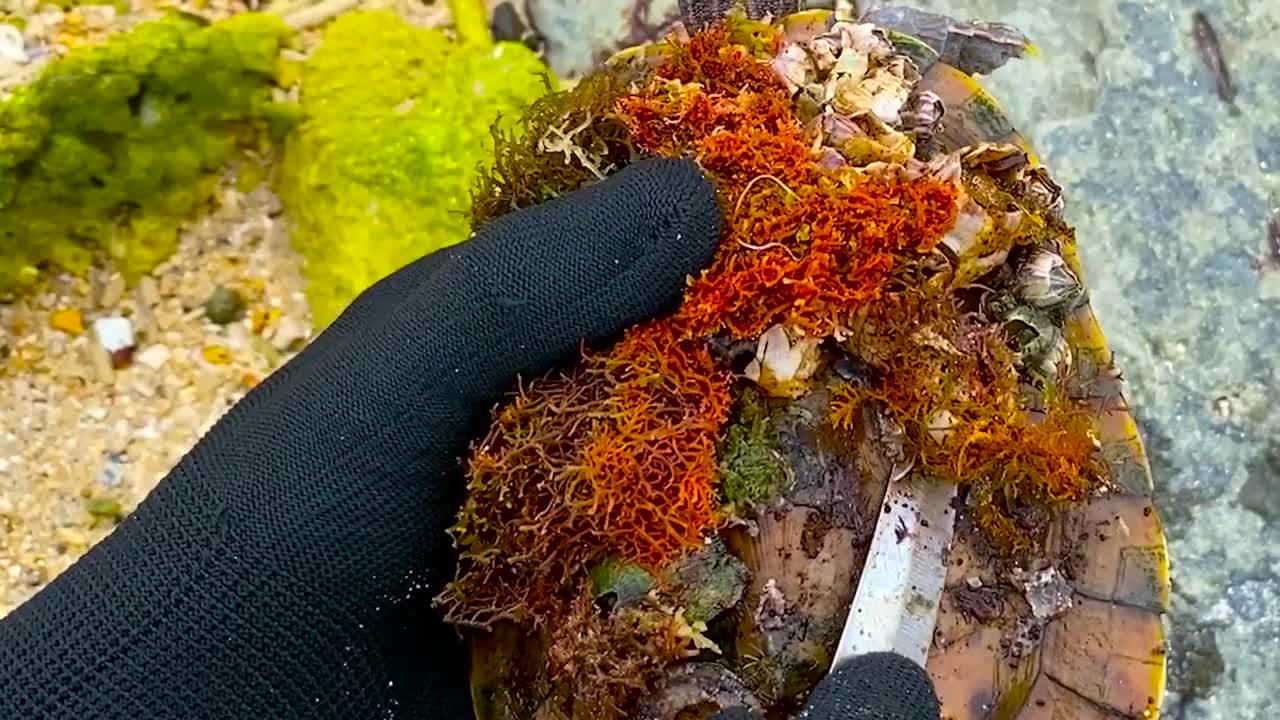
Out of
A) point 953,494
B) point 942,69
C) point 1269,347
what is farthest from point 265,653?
point 1269,347

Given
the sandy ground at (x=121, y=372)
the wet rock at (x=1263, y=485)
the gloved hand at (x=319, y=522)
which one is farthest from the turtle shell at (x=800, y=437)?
the sandy ground at (x=121, y=372)

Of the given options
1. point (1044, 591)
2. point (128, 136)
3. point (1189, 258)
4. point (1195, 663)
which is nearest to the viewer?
point (1044, 591)

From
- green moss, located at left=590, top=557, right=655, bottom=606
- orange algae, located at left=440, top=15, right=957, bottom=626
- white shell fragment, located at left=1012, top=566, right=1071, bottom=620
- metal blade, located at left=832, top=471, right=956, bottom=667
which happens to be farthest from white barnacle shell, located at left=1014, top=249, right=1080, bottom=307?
green moss, located at left=590, top=557, right=655, bottom=606

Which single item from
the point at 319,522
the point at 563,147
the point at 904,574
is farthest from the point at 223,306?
the point at 904,574

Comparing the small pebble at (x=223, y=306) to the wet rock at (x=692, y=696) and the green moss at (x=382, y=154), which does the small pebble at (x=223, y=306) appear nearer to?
the green moss at (x=382, y=154)

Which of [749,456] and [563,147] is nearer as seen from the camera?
[749,456]

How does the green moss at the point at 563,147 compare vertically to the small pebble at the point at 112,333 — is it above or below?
above

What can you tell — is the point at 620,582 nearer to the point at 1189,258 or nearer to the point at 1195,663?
the point at 1195,663
